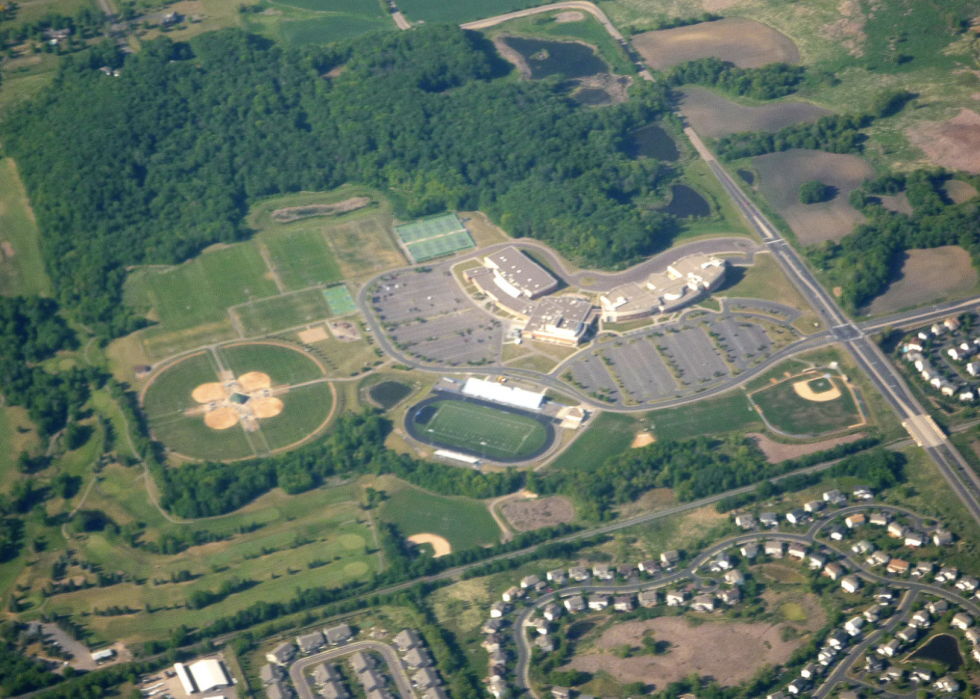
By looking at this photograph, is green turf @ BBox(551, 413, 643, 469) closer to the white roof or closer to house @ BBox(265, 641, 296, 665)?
the white roof

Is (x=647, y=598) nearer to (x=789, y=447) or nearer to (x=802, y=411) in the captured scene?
(x=789, y=447)

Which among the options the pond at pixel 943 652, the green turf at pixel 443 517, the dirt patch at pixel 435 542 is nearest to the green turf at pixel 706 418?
the green turf at pixel 443 517

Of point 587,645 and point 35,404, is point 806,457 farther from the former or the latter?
point 35,404

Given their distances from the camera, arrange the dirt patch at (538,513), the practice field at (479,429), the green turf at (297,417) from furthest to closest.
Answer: the green turf at (297,417) < the practice field at (479,429) < the dirt patch at (538,513)

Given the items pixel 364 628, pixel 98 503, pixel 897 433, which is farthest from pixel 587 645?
pixel 98 503

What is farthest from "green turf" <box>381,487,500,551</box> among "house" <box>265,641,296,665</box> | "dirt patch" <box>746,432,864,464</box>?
"dirt patch" <box>746,432,864,464</box>

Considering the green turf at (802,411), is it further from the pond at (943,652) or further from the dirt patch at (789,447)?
the pond at (943,652)

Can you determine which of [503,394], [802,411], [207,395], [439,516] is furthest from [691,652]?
[207,395]
